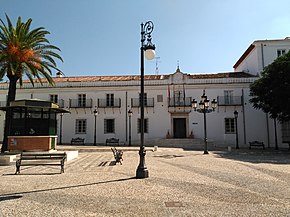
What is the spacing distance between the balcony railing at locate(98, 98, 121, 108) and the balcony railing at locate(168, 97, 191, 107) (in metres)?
5.76

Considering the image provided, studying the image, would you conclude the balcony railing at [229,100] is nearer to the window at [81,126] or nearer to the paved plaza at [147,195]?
the window at [81,126]

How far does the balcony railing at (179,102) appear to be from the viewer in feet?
83.1

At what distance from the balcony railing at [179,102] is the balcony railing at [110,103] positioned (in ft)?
18.9

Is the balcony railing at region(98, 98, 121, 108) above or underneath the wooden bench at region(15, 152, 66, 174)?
above

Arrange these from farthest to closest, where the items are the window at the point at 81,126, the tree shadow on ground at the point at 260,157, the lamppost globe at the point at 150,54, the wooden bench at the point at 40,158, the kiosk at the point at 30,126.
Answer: the window at the point at 81,126 < the kiosk at the point at 30,126 < the tree shadow on ground at the point at 260,157 < the wooden bench at the point at 40,158 < the lamppost globe at the point at 150,54

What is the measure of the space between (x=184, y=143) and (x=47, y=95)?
55.0ft

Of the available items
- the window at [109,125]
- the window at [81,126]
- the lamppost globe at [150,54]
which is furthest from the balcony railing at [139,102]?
the lamppost globe at [150,54]

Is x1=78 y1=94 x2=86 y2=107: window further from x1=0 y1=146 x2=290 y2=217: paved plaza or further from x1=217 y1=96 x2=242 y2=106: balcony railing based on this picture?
x1=0 y1=146 x2=290 y2=217: paved plaza

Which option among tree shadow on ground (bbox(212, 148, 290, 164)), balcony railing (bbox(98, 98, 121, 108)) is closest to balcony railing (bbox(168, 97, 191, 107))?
balcony railing (bbox(98, 98, 121, 108))

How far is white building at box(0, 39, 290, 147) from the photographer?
81.2 feet

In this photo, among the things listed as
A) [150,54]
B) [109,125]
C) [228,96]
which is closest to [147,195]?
[150,54]

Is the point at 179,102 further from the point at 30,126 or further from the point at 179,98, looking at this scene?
the point at 30,126

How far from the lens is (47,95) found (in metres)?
27.2

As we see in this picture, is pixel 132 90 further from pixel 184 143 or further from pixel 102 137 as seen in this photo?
pixel 184 143
